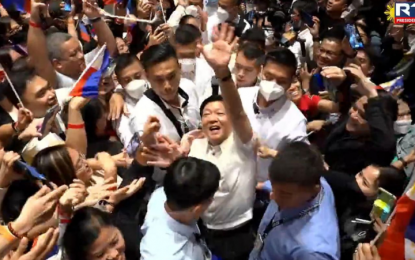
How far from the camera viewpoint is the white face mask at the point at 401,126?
2605 mm

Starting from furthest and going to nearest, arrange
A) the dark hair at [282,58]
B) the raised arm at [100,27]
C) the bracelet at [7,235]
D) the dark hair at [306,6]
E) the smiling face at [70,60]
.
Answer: the dark hair at [306,6], the raised arm at [100,27], the smiling face at [70,60], the dark hair at [282,58], the bracelet at [7,235]

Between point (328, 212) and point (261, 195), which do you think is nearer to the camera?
point (328, 212)

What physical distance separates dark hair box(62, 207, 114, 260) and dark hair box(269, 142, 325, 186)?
1.81 feet

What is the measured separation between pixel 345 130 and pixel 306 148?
0.81 metres

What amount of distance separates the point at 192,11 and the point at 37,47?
5.18 feet

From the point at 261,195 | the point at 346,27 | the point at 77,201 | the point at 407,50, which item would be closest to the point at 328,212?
the point at 261,195

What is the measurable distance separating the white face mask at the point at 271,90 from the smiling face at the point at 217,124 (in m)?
0.29

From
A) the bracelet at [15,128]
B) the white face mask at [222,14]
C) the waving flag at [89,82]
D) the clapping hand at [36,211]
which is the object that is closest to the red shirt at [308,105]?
the waving flag at [89,82]

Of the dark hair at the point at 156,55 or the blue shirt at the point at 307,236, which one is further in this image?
the dark hair at the point at 156,55

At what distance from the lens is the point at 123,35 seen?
4418 mm

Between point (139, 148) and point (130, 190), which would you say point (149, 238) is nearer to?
point (130, 190)

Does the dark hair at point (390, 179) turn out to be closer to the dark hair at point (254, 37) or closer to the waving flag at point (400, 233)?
the waving flag at point (400, 233)

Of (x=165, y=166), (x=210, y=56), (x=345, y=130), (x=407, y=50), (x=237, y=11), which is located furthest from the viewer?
(x=237, y=11)

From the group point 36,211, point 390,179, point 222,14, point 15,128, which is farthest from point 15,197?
point 222,14
